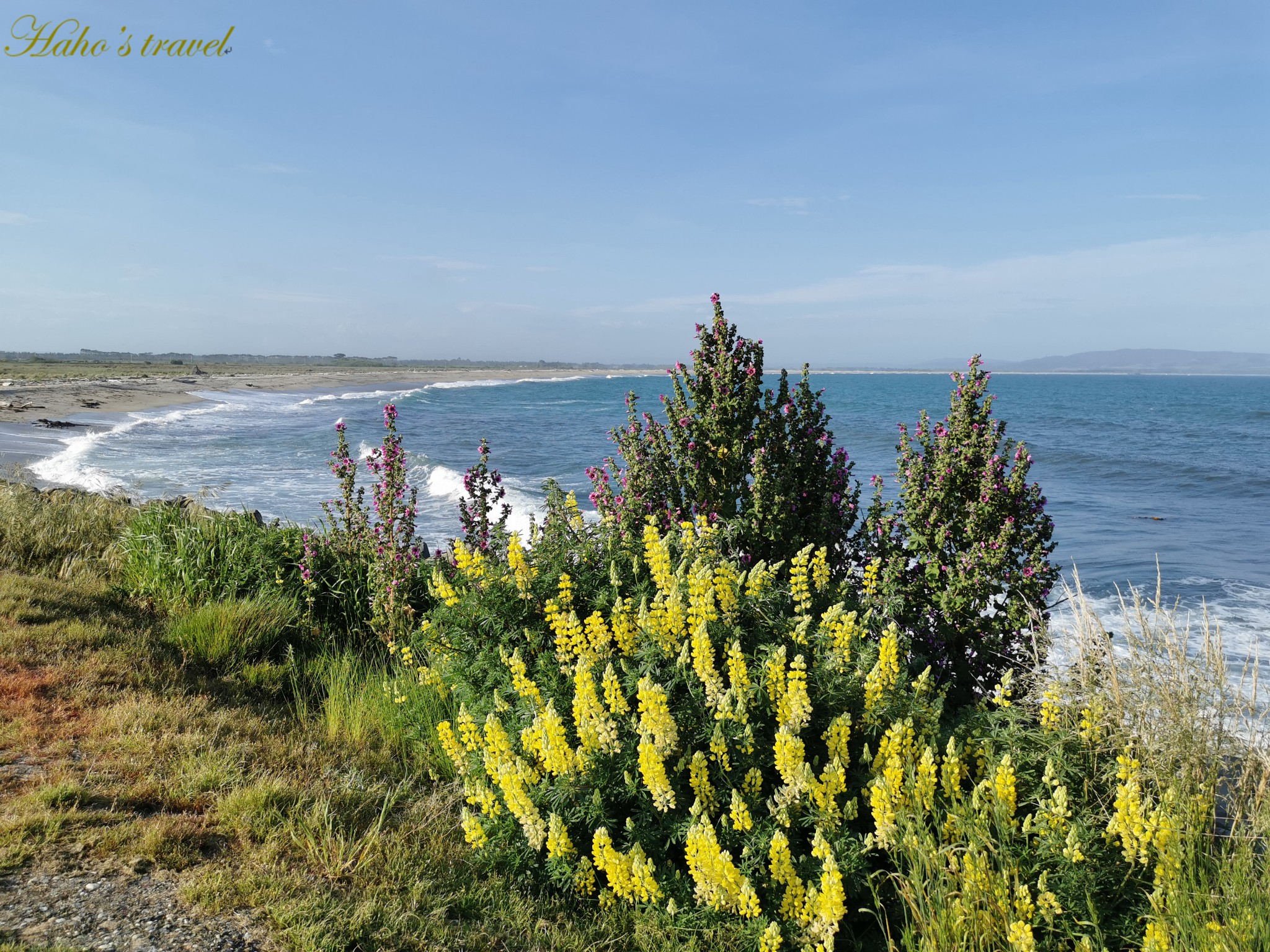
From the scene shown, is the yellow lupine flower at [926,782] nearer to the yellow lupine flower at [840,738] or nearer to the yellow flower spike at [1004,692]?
the yellow lupine flower at [840,738]

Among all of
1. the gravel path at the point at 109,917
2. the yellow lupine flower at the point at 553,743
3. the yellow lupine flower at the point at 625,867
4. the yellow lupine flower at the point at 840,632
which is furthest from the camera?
the yellow lupine flower at the point at 840,632

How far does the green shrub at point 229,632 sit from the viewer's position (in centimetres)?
584

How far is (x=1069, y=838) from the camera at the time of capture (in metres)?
A: 2.88

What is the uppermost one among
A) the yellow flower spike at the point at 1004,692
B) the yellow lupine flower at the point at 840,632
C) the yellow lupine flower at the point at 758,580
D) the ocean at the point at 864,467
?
the yellow lupine flower at the point at 758,580

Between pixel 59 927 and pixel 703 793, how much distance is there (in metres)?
2.59

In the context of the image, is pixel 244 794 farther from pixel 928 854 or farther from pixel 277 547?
pixel 277 547

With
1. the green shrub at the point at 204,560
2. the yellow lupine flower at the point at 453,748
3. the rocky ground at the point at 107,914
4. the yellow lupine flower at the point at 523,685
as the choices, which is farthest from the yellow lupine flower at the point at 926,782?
the green shrub at the point at 204,560

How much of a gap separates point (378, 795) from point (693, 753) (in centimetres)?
184

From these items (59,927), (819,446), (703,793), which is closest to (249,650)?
(59,927)

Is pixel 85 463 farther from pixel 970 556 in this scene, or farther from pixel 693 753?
pixel 970 556

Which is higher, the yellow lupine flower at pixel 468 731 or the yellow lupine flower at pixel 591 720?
the yellow lupine flower at pixel 591 720

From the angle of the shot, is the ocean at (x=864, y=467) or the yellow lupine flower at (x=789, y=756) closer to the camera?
the yellow lupine flower at (x=789, y=756)

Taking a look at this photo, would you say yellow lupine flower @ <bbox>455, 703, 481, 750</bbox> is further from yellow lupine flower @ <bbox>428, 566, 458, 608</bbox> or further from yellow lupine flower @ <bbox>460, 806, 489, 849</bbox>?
yellow lupine flower @ <bbox>428, 566, 458, 608</bbox>

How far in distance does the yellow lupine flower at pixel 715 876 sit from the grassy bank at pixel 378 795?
163mm
